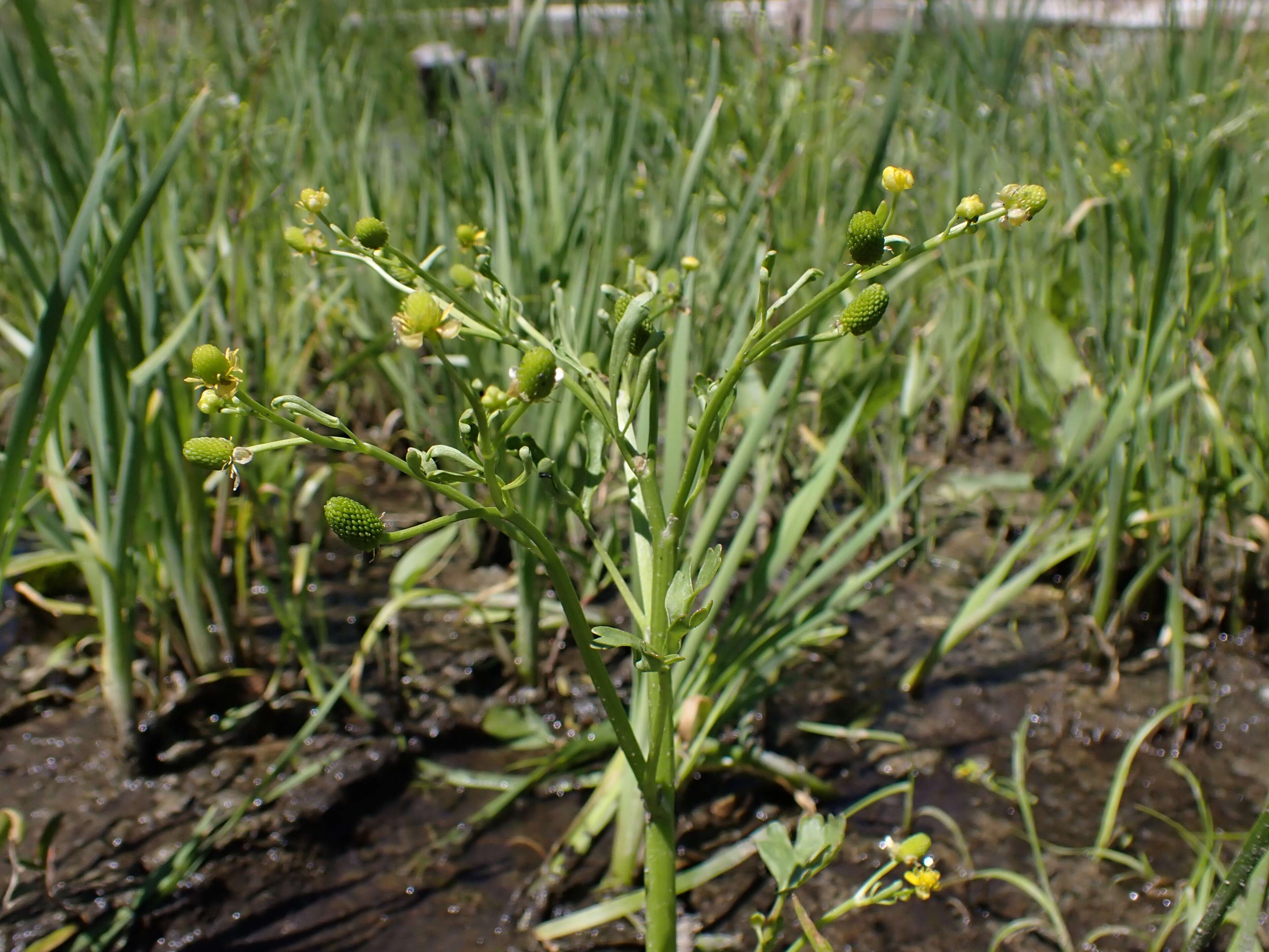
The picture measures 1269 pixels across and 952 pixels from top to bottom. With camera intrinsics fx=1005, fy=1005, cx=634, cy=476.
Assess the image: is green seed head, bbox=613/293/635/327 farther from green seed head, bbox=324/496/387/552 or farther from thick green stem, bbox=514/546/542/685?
thick green stem, bbox=514/546/542/685

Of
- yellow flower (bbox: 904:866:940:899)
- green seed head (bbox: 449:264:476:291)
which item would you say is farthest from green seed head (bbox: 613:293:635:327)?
yellow flower (bbox: 904:866:940:899)

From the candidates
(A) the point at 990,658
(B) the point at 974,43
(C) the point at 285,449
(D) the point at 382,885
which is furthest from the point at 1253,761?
(B) the point at 974,43

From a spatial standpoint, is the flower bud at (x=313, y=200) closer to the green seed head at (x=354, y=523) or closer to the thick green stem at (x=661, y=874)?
the green seed head at (x=354, y=523)

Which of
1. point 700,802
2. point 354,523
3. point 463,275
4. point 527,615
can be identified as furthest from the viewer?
point 527,615

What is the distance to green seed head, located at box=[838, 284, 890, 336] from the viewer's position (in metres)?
0.61

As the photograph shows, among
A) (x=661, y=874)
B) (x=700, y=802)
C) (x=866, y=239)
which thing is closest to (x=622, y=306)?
(x=866, y=239)

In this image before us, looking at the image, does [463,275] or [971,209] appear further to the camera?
[463,275]

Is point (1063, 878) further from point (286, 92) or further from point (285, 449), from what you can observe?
point (286, 92)

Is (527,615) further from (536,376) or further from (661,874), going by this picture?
(536,376)

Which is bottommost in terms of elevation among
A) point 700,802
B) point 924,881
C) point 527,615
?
point 700,802

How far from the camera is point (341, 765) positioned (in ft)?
4.26

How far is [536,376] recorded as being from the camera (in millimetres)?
579

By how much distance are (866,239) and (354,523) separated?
34cm

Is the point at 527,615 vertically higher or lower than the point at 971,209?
lower
